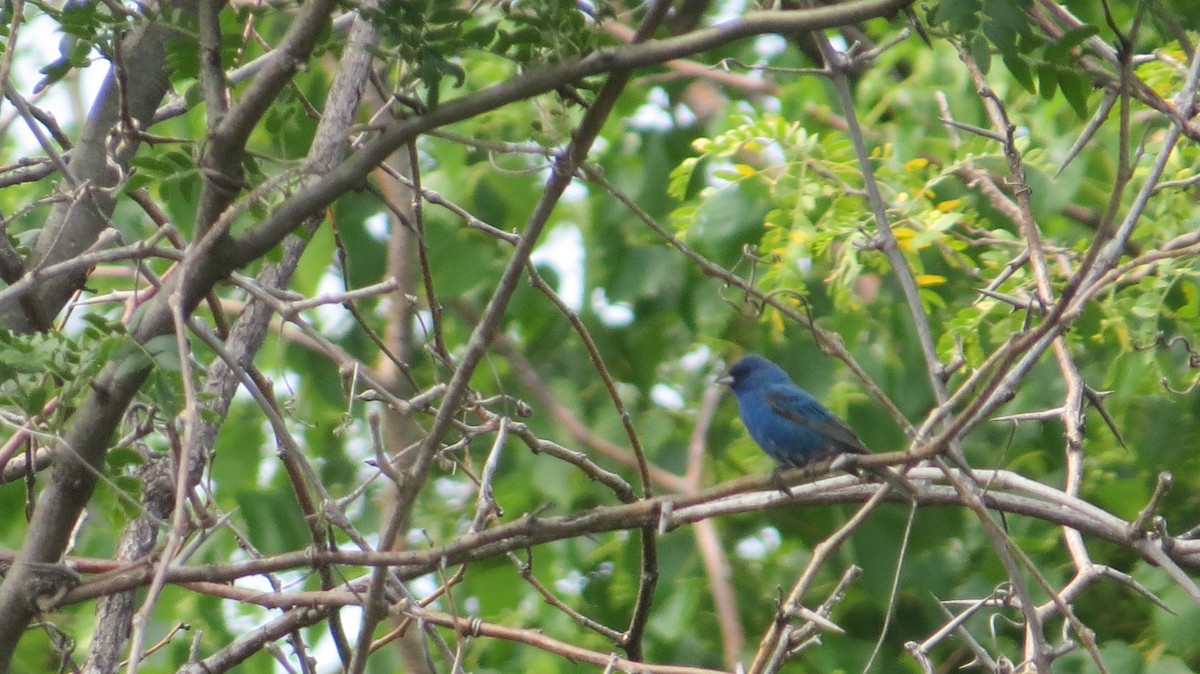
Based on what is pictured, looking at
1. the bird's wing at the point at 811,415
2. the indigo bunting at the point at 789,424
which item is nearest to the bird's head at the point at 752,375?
the indigo bunting at the point at 789,424

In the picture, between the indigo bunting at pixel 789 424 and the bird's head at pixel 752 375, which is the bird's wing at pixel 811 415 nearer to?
the indigo bunting at pixel 789 424

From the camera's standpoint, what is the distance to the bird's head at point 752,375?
18.4ft

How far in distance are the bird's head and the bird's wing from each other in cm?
17

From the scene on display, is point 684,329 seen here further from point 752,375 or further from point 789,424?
point 789,424

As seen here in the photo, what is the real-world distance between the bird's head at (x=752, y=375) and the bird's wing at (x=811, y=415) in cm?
17

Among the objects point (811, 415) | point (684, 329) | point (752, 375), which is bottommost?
point (811, 415)

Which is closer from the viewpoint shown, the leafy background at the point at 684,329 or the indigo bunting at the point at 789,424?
the leafy background at the point at 684,329

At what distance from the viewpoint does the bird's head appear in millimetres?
5605

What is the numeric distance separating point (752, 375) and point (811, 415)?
61cm

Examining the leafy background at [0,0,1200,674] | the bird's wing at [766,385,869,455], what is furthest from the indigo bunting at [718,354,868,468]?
the leafy background at [0,0,1200,674]

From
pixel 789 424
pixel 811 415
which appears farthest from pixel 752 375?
pixel 811 415

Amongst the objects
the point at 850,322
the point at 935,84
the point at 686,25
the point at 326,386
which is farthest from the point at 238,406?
the point at 686,25

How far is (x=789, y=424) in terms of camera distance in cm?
520

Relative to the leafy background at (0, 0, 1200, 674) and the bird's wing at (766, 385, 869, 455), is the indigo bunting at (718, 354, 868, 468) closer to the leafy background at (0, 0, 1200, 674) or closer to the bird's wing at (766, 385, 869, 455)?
the bird's wing at (766, 385, 869, 455)
